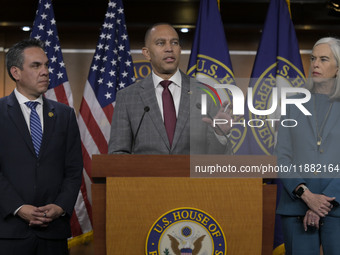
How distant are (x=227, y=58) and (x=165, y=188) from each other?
2.52 metres

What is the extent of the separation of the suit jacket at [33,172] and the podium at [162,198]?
686 mm

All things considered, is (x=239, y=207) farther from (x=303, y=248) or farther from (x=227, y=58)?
(x=227, y=58)

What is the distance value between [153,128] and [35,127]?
664 mm

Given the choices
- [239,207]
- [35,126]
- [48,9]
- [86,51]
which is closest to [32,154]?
[35,126]

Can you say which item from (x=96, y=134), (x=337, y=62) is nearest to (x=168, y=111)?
(x=337, y=62)

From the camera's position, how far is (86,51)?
540 cm

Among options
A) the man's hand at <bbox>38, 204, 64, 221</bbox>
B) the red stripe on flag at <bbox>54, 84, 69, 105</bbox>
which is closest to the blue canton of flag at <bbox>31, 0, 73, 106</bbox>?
the red stripe on flag at <bbox>54, 84, 69, 105</bbox>

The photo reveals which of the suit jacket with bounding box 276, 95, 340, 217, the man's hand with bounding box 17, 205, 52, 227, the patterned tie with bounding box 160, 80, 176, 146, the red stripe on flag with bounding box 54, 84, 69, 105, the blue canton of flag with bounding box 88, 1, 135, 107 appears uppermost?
the blue canton of flag with bounding box 88, 1, 135, 107

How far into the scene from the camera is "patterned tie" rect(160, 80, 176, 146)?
8.82ft

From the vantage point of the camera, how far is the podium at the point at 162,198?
2006mm

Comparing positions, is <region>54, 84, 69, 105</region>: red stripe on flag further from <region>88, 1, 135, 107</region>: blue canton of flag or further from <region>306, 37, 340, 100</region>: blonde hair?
<region>306, 37, 340, 100</region>: blonde hair

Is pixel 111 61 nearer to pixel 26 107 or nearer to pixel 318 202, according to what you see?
pixel 26 107

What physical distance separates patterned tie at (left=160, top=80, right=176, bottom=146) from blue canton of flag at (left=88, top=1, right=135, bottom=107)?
160 cm

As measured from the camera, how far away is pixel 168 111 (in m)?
2.76
